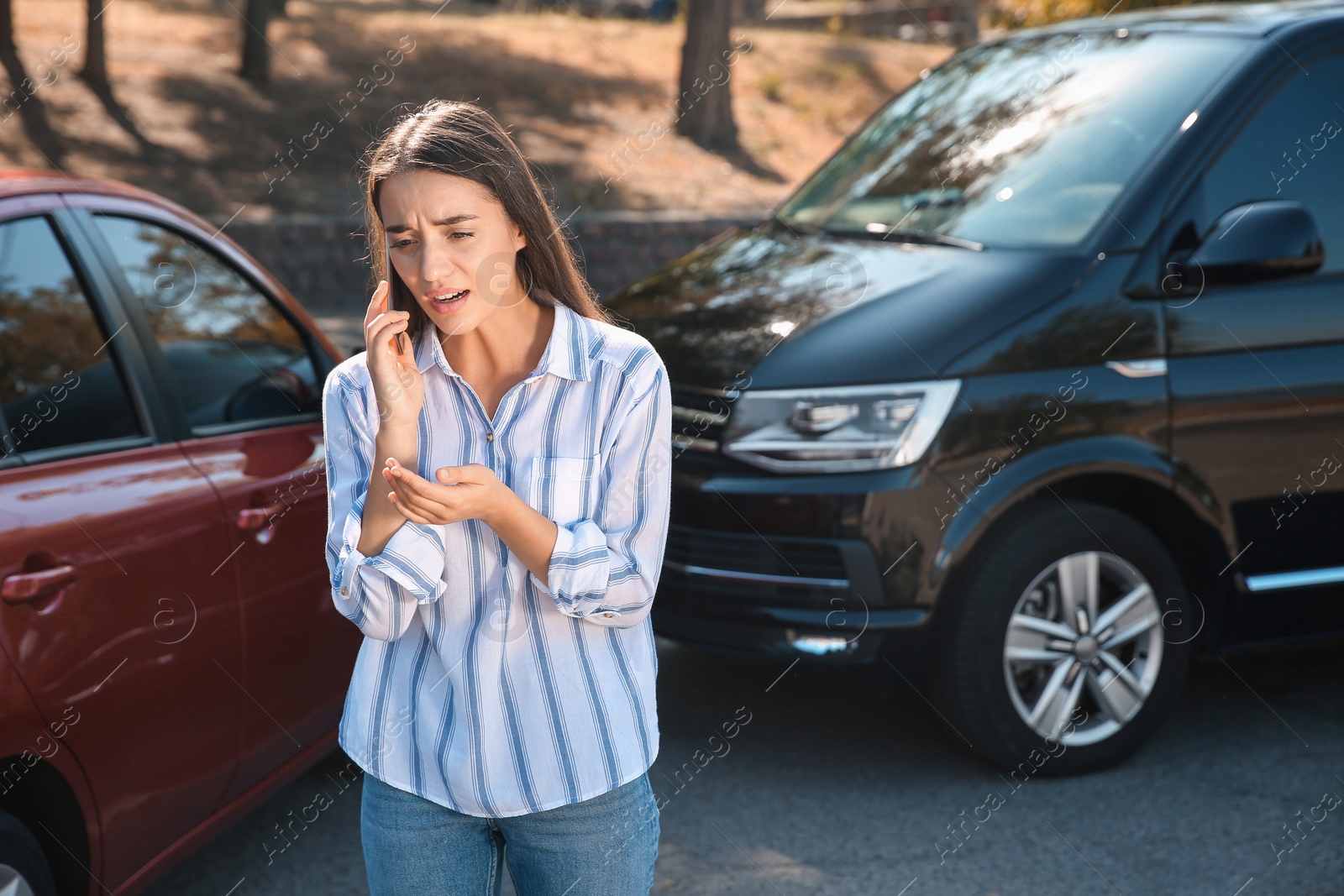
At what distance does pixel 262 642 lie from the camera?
309cm

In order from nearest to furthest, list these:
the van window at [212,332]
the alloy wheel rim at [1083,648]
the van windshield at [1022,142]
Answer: the van window at [212,332], the alloy wheel rim at [1083,648], the van windshield at [1022,142]

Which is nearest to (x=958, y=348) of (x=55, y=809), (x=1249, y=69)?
(x=1249, y=69)

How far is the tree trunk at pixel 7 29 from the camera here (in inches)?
572

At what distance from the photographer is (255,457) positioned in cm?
324

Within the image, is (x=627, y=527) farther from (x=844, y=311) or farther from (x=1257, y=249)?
(x=1257, y=249)

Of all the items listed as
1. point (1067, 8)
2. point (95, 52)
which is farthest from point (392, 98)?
point (1067, 8)

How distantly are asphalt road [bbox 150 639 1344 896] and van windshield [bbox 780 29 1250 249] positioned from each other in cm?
155

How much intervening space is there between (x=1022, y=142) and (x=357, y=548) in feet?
10.6

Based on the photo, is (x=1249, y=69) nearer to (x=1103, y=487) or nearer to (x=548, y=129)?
(x=1103, y=487)

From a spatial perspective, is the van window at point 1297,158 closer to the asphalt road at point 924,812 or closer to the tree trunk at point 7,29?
the asphalt road at point 924,812

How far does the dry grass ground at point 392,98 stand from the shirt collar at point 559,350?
11201mm

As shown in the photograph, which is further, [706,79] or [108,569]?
[706,79]

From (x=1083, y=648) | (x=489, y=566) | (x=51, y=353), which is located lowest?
(x=1083, y=648)

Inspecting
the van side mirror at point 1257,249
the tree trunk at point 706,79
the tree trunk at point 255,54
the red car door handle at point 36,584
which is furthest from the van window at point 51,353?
the tree trunk at point 255,54
